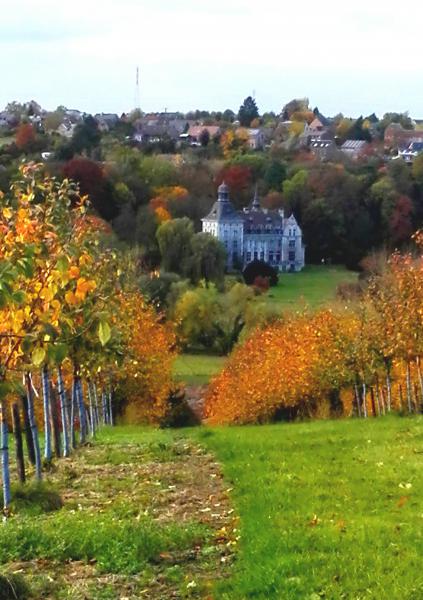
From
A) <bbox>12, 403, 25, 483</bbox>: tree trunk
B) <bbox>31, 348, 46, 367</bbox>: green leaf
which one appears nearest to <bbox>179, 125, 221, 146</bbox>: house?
<bbox>12, 403, 25, 483</bbox>: tree trunk

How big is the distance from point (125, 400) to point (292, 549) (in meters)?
30.3

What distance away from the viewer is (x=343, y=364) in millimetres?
33844

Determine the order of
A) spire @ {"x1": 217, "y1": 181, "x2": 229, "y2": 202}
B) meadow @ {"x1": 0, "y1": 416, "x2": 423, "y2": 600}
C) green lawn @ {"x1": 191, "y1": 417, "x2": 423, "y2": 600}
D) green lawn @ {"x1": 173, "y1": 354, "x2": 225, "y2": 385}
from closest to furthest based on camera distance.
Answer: green lawn @ {"x1": 191, "y1": 417, "x2": 423, "y2": 600} → meadow @ {"x1": 0, "y1": 416, "x2": 423, "y2": 600} → green lawn @ {"x1": 173, "y1": 354, "x2": 225, "y2": 385} → spire @ {"x1": 217, "y1": 181, "x2": 229, "y2": 202}

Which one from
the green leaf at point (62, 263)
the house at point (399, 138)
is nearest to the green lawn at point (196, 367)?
the green leaf at point (62, 263)

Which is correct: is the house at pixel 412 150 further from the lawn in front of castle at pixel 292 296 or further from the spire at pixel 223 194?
the lawn in front of castle at pixel 292 296

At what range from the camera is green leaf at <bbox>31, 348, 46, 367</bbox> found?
6000 millimetres

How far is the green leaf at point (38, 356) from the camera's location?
6.00 metres

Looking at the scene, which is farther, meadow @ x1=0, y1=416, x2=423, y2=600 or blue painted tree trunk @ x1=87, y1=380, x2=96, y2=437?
blue painted tree trunk @ x1=87, y1=380, x2=96, y2=437

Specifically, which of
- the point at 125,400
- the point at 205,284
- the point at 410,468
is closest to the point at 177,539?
the point at 410,468

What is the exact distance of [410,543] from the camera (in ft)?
33.7

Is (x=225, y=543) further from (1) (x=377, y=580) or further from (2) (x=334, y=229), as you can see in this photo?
(2) (x=334, y=229)

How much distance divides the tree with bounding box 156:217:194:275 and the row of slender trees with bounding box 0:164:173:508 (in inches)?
1757

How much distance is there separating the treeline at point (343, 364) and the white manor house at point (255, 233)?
216ft

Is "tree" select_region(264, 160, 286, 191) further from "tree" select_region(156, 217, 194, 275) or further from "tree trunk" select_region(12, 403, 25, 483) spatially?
"tree trunk" select_region(12, 403, 25, 483)
